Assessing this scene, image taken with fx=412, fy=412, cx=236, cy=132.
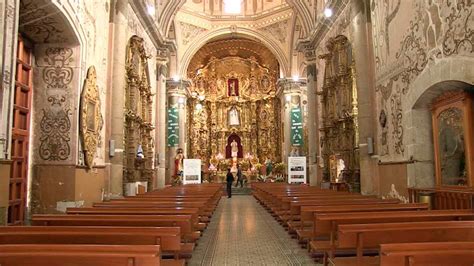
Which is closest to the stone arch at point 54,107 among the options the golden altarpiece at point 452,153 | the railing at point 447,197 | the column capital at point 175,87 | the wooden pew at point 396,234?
the wooden pew at point 396,234

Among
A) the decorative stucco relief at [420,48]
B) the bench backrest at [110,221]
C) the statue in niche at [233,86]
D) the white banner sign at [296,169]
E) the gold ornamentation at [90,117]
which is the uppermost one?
the statue in niche at [233,86]

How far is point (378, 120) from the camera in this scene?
Answer: 11109 mm

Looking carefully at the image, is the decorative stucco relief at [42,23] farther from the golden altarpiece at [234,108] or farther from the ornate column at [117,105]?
the golden altarpiece at [234,108]

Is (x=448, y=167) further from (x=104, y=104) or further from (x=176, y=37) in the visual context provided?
(x=176, y=37)

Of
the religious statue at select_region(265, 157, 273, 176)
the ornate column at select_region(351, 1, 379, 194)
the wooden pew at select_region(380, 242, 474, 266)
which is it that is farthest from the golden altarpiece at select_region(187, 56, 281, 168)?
the wooden pew at select_region(380, 242, 474, 266)

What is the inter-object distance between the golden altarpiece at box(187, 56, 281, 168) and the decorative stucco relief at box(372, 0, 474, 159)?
22155 mm

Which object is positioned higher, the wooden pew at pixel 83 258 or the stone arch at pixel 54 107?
the stone arch at pixel 54 107


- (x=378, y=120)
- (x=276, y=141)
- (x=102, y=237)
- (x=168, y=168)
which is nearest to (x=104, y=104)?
(x=378, y=120)

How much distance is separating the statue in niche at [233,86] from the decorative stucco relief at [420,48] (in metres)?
23.6

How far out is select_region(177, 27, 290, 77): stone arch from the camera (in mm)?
28047

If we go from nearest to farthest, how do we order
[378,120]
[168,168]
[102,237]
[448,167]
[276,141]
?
[102,237] < [448,167] < [378,120] < [168,168] < [276,141]

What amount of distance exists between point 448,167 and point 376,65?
406 centimetres

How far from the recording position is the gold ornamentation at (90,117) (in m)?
9.32

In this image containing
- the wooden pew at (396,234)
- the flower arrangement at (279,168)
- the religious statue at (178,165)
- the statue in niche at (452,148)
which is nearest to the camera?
the wooden pew at (396,234)
